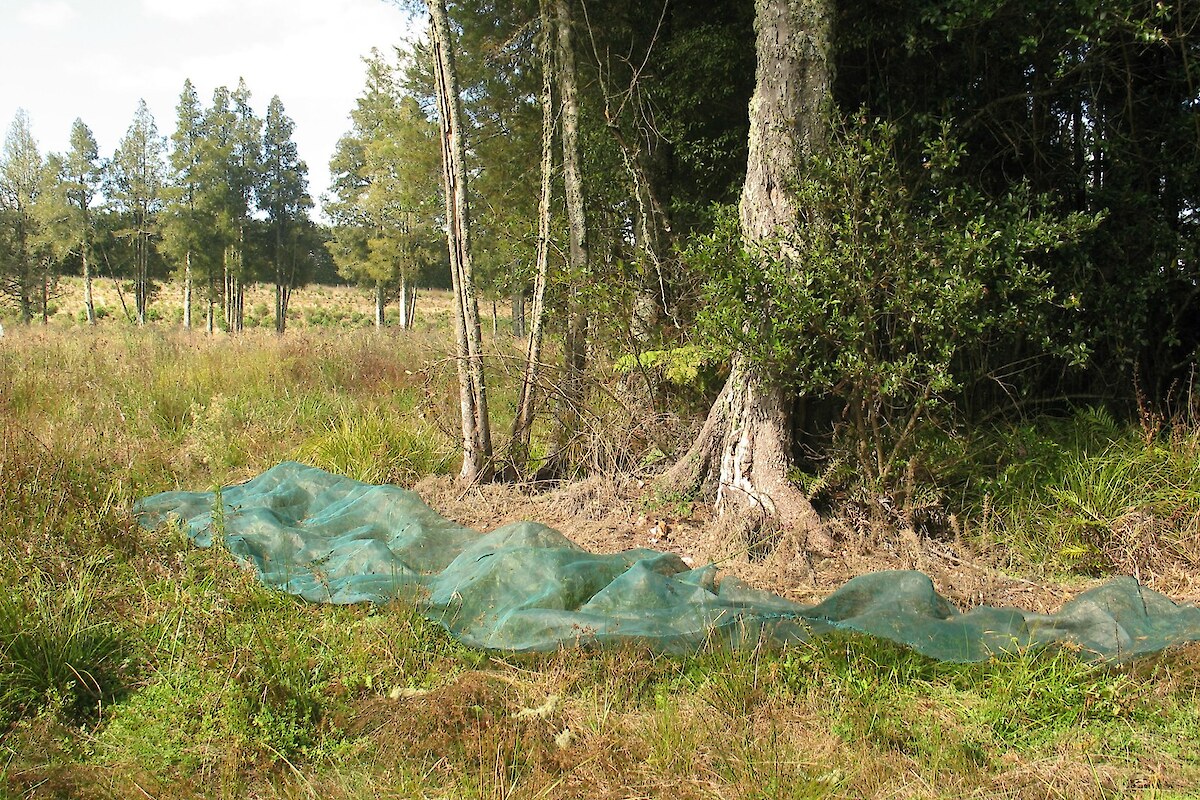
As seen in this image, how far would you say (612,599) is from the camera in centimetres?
331

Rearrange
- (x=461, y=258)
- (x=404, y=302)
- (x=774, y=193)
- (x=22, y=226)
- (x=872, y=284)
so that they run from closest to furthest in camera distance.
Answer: (x=872, y=284), (x=774, y=193), (x=461, y=258), (x=22, y=226), (x=404, y=302)

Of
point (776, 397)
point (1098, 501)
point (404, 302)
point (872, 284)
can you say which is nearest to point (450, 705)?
point (776, 397)

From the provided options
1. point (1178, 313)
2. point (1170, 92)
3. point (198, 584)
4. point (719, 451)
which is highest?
point (1170, 92)

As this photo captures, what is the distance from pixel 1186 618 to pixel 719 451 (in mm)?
2611

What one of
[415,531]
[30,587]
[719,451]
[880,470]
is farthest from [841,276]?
[30,587]

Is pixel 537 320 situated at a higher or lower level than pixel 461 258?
lower

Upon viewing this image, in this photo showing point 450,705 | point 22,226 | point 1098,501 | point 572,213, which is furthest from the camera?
point 22,226

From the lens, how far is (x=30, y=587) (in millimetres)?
3199

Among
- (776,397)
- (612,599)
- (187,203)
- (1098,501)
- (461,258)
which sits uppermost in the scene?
(187,203)

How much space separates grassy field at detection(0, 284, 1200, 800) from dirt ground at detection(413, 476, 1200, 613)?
13.4 inches

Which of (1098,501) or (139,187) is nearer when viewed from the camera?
(1098,501)

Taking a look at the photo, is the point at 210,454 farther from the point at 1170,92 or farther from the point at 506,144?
the point at 1170,92

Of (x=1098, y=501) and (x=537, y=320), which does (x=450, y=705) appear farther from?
(x=1098, y=501)

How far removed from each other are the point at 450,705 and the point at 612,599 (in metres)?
0.91
